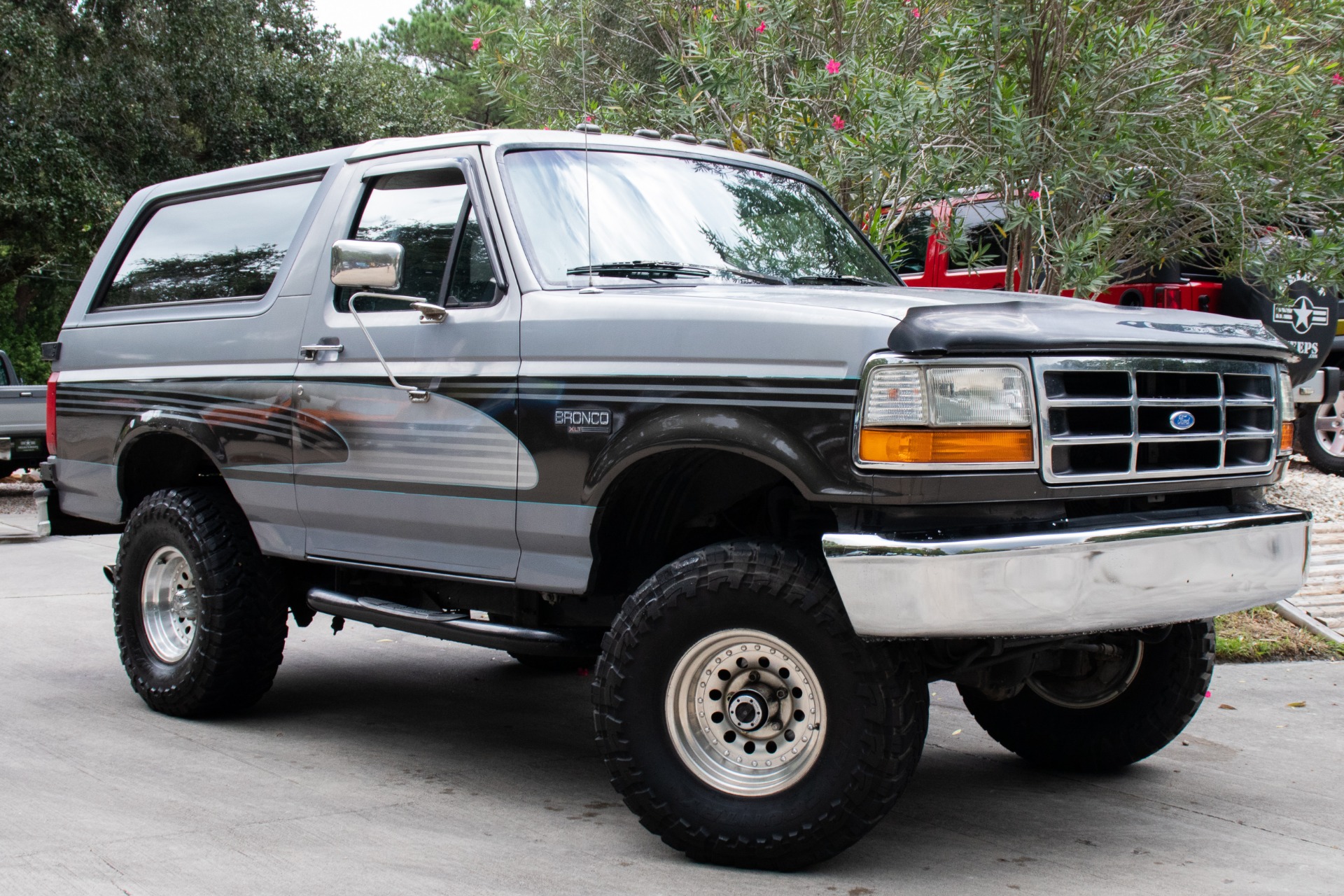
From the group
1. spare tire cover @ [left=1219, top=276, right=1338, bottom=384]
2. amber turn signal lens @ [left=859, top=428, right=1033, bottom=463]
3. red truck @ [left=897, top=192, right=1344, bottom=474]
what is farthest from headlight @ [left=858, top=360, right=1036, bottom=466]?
spare tire cover @ [left=1219, top=276, right=1338, bottom=384]

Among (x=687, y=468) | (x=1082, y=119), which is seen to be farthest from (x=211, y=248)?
(x=1082, y=119)

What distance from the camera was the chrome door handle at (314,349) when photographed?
5.17m

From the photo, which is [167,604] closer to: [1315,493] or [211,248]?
[211,248]

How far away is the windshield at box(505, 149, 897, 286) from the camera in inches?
184

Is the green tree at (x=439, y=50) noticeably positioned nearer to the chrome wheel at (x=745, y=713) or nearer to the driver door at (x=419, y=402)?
the driver door at (x=419, y=402)

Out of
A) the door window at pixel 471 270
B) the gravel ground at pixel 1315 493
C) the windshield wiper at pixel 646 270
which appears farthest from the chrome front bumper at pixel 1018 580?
the gravel ground at pixel 1315 493

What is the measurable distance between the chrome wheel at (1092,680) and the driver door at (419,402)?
2.01m

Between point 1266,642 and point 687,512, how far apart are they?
166 inches

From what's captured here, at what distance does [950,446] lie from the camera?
3643 millimetres

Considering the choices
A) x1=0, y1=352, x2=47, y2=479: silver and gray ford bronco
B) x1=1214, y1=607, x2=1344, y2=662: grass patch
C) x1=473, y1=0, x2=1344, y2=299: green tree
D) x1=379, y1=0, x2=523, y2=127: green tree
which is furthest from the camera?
Result: x1=379, y1=0, x2=523, y2=127: green tree

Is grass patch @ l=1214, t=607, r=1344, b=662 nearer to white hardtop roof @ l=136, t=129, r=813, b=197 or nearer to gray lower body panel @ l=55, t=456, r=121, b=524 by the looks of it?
white hardtop roof @ l=136, t=129, r=813, b=197

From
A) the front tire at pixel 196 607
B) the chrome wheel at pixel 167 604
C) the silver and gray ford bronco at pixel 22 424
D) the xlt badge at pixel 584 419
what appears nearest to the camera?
the xlt badge at pixel 584 419

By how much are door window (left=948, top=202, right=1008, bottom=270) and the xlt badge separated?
3.54 meters

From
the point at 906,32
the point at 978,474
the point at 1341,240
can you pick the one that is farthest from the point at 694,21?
the point at 978,474
